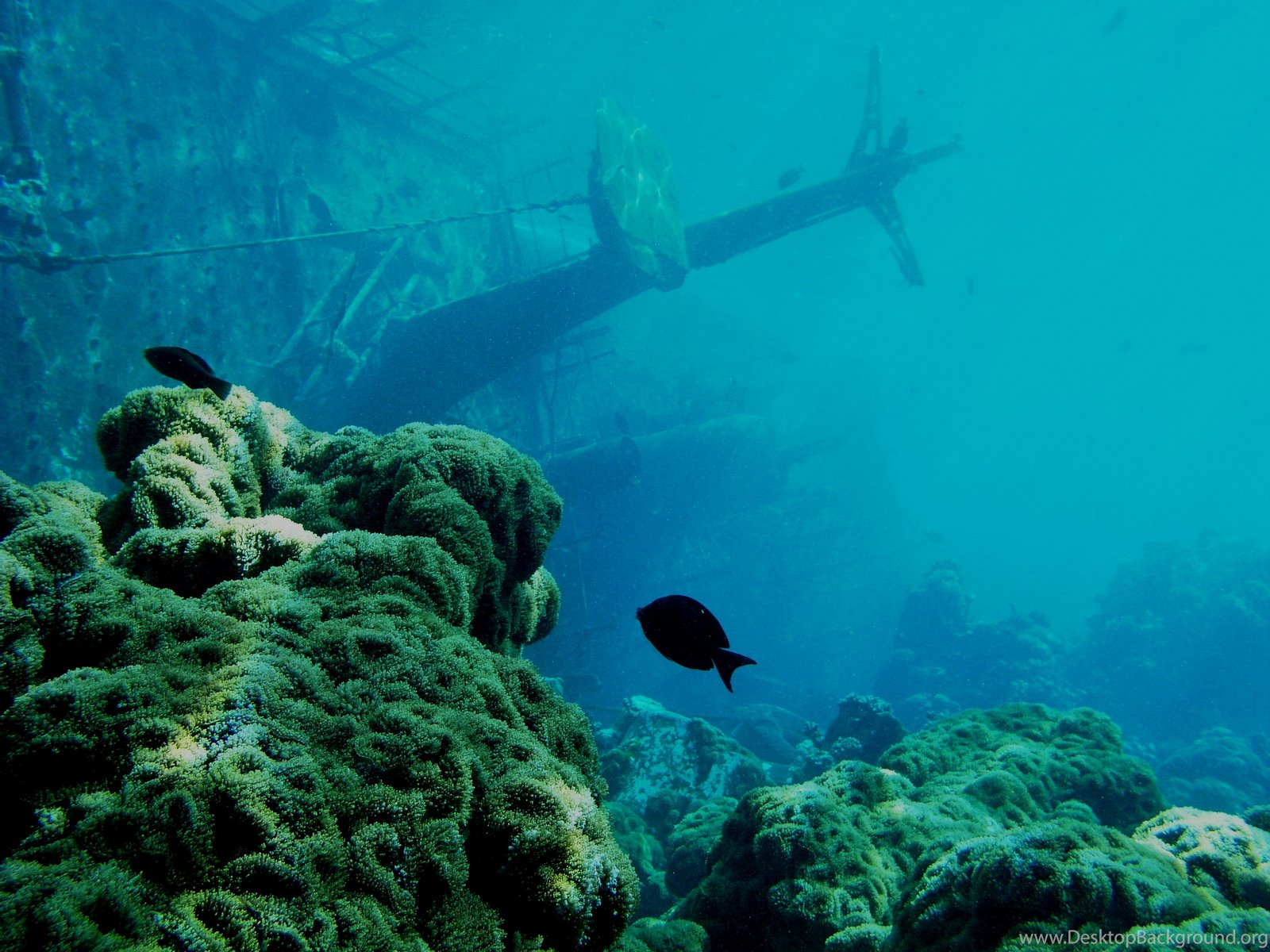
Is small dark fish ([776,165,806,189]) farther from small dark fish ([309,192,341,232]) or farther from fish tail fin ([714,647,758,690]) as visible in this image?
fish tail fin ([714,647,758,690])

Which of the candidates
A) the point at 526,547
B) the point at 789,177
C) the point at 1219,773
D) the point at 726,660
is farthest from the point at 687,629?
the point at 1219,773

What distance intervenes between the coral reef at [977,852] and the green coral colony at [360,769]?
17 mm

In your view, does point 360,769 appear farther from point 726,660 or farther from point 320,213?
point 320,213

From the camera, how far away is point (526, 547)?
3.45m

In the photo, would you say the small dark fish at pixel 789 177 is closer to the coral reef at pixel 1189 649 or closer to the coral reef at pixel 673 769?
the coral reef at pixel 673 769

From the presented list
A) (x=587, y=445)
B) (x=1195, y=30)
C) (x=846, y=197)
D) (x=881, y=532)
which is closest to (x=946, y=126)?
(x=1195, y=30)

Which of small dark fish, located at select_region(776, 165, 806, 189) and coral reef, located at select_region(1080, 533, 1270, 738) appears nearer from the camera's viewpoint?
small dark fish, located at select_region(776, 165, 806, 189)

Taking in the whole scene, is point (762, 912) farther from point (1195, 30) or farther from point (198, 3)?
point (1195, 30)

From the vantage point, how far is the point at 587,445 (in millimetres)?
16703

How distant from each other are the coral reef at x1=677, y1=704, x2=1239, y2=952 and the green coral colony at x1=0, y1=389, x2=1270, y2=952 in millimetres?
17

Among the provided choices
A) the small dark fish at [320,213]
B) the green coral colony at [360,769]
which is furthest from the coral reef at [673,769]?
the small dark fish at [320,213]

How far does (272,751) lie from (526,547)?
→ 2.02m

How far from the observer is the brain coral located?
1.21m

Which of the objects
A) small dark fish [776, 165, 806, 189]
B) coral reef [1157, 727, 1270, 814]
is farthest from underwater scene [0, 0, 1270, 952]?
small dark fish [776, 165, 806, 189]
